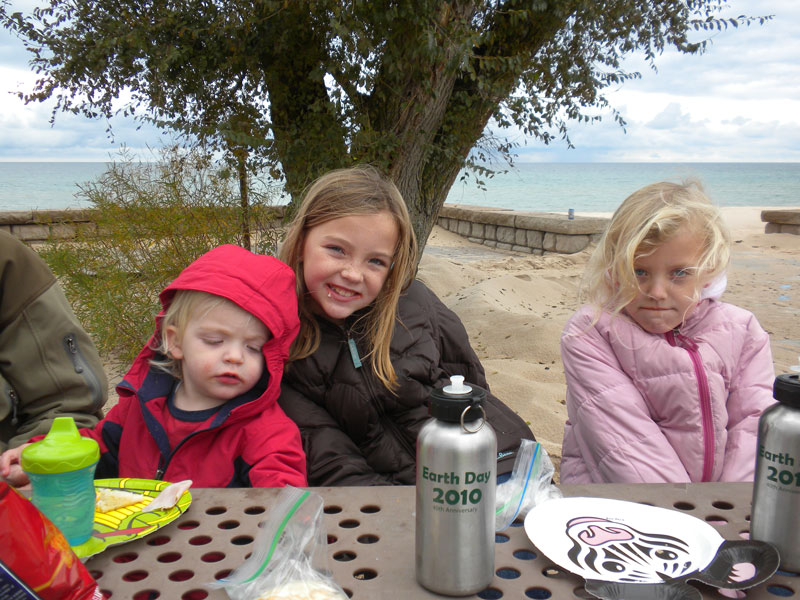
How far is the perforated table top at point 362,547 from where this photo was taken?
1023 millimetres

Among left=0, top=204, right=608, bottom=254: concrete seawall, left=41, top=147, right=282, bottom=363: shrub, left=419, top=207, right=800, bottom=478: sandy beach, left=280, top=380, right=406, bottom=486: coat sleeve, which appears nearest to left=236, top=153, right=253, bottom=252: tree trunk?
left=41, top=147, right=282, bottom=363: shrub

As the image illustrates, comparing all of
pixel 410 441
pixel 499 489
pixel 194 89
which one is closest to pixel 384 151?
pixel 194 89

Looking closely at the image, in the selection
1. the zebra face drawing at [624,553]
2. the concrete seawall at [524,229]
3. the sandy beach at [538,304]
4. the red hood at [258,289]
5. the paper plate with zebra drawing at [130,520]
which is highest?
the red hood at [258,289]

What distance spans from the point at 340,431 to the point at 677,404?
1.06 meters

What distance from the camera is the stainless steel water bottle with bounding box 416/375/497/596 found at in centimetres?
93

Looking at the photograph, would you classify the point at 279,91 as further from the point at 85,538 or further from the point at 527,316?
the point at 85,538

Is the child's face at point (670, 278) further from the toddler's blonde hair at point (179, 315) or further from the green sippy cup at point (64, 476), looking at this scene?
the green sippy cup at point (64, 476)

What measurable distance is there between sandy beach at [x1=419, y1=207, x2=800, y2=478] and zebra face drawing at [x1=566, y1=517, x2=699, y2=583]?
1356mm

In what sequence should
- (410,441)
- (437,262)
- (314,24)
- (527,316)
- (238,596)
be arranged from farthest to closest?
1. (437,262)
2. (527,316)
3. (314,24)
4. (410,441)
5. (238,596)

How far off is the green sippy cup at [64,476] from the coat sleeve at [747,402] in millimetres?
1741

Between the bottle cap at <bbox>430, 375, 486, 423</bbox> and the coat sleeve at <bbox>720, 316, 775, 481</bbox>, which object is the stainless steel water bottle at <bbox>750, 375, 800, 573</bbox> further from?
the coat sleeve at <bbox>720, 316, 775, 481</bbox>

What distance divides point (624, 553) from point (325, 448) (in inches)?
41.6

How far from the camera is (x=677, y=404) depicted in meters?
2.04

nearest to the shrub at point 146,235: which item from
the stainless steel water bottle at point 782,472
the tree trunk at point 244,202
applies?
the tree trunk at point 244,202
